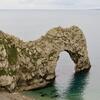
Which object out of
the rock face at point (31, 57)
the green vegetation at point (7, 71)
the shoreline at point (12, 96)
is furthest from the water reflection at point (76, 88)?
the green vegetation at point (7, 71)

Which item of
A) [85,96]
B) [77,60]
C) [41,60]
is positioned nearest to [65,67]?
[77,60]

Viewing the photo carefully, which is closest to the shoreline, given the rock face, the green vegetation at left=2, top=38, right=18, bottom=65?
the rock face

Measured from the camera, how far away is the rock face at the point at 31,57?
75312 mm

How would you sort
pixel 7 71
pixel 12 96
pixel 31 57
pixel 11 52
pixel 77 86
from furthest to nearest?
1. pixel 77 86
2. pixel 31 57
3. pixel 11 52
4. pixel 7 71
5. pixel 12 96

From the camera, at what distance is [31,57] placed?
273 feet

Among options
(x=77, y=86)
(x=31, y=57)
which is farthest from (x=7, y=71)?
(x=77, y=86)

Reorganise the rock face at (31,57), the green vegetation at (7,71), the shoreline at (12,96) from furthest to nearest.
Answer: the rock face at (31,57)
the green vegetation at (7,71)
the shoreline at (12,96)

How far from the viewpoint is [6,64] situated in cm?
7531

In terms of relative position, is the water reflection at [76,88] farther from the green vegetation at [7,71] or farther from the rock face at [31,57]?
the green vegetation at [7,71]

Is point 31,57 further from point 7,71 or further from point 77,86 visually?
point 77,86

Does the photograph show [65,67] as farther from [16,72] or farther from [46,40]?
[16,72]

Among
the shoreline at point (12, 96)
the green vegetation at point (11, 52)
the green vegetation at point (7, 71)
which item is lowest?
the shoreline at point (12, 96)

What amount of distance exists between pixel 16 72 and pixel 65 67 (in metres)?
38.0

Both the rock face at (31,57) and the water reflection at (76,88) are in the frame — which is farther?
the water reflection at (76,88)
